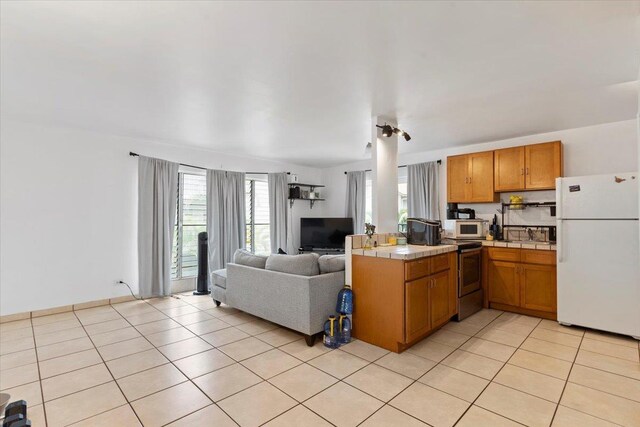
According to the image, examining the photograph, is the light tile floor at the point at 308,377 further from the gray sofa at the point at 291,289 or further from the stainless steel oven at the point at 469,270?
the stainless steel oven at the point at 469,270

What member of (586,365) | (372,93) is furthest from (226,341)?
(586,365)

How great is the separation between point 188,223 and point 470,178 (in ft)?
15.6

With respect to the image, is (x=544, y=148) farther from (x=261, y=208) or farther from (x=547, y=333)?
(x=261, y=208)

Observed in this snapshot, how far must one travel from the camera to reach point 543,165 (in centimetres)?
418

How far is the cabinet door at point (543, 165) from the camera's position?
4074mm

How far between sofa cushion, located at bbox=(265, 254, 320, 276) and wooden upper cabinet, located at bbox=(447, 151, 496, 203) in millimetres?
2854

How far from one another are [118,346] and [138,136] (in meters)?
3.00

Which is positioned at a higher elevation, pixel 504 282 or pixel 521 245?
pixel 521 245

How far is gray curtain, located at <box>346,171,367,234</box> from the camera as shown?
6.53 m

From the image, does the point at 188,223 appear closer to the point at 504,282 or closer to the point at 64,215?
the point at 64,215

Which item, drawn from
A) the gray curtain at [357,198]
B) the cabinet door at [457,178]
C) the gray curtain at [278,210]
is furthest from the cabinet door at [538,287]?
the gray curtain at [278,210]

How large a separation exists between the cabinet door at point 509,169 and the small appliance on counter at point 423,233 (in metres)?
1.54

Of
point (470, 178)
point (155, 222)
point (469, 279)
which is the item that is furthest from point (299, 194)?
point (469, 279)

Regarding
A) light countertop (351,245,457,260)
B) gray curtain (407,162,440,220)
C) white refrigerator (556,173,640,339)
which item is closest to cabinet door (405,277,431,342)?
light countertop (351,245,457,260)
